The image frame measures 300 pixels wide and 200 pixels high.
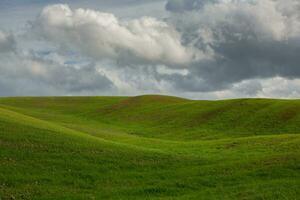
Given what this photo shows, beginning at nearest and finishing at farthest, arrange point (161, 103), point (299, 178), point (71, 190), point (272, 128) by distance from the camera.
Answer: point (71, 190) → point (299, 178) → point (272, 128) → point (161, 103)

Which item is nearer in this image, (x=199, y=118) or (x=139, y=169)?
(x=139, y=169)

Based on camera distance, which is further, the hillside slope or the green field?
the hillside slope

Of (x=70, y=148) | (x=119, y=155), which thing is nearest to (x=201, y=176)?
(x=119, y=155)

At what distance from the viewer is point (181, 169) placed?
33.9 metres

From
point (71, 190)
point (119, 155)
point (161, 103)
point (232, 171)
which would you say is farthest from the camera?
point (161, 103)

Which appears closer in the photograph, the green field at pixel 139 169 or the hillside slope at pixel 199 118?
the green field at pixel 139 169

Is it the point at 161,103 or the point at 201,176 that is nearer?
the point at 201,176

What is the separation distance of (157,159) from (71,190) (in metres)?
11.4

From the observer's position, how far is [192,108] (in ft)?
347

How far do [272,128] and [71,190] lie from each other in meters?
55.3

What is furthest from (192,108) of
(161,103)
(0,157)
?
(0,157)

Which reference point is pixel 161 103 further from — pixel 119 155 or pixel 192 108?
pixel 119 155

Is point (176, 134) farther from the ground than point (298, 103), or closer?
closer

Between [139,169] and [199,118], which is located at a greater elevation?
[199,118]
